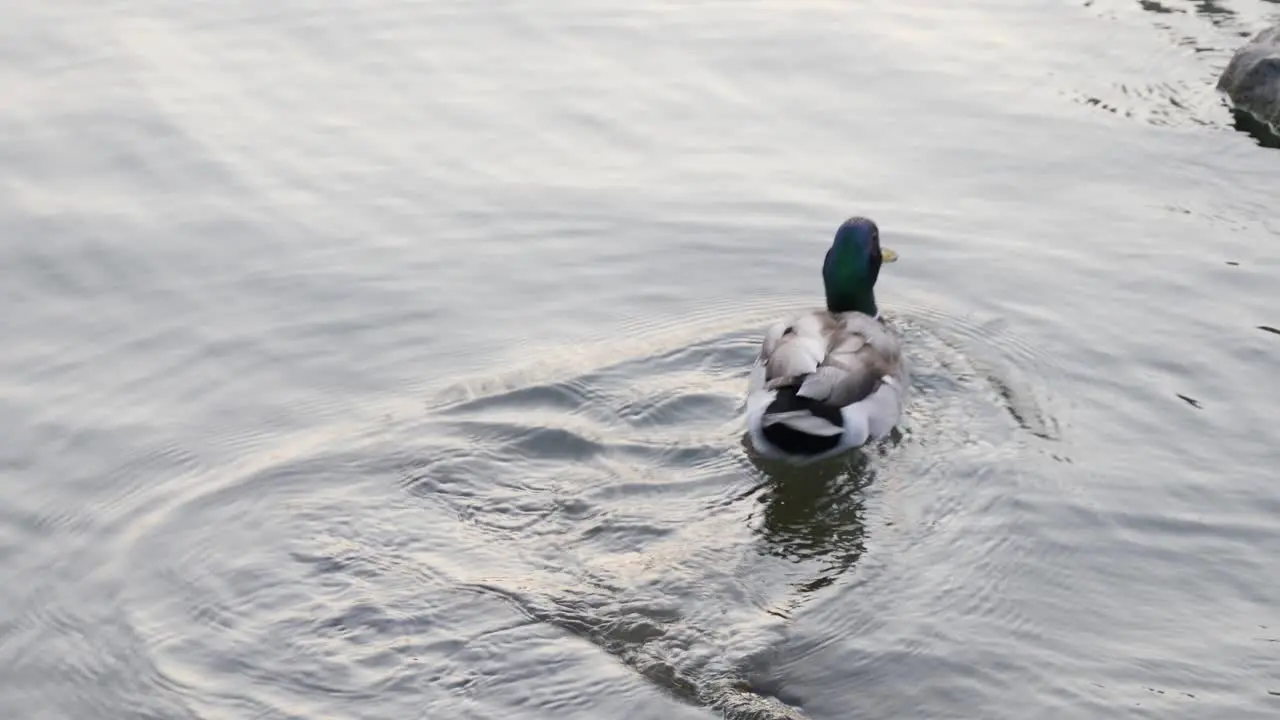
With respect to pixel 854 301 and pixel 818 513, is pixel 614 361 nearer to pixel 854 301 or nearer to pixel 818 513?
pixel 854 301

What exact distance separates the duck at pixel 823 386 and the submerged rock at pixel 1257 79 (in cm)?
460

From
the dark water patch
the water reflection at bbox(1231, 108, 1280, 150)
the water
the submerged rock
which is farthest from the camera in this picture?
the submerged rock

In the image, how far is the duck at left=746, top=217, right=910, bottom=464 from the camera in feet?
30.5

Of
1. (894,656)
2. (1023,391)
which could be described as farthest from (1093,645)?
(1023,391)

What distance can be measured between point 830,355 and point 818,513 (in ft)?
3.76

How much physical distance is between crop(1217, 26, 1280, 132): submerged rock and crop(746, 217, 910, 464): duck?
4.60 meters

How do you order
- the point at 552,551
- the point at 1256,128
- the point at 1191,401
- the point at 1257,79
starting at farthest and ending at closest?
the point at 1257,79, the point at 1256,128, the point at 1191,401, the point at 552,551

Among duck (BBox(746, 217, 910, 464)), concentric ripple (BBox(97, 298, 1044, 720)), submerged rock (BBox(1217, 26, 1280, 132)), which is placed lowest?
concentric ripple (BBox(97, 298, 1044, 720))

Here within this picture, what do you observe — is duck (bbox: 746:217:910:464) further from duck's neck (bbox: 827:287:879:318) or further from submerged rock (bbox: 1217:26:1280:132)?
submerged rock (bbox: 1217:26:1280:132)

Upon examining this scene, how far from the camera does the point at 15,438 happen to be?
9.22m

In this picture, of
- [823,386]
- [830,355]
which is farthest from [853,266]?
[823,386]

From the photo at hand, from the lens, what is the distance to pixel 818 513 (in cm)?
899

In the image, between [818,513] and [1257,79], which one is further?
[1257,79]

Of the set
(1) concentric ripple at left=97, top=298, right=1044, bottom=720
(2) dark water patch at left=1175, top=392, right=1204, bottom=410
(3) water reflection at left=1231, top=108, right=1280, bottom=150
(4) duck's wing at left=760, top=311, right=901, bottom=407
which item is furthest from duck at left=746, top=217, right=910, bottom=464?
(3) water reflection at left=1231, top=108, right=1280, bottom=150
